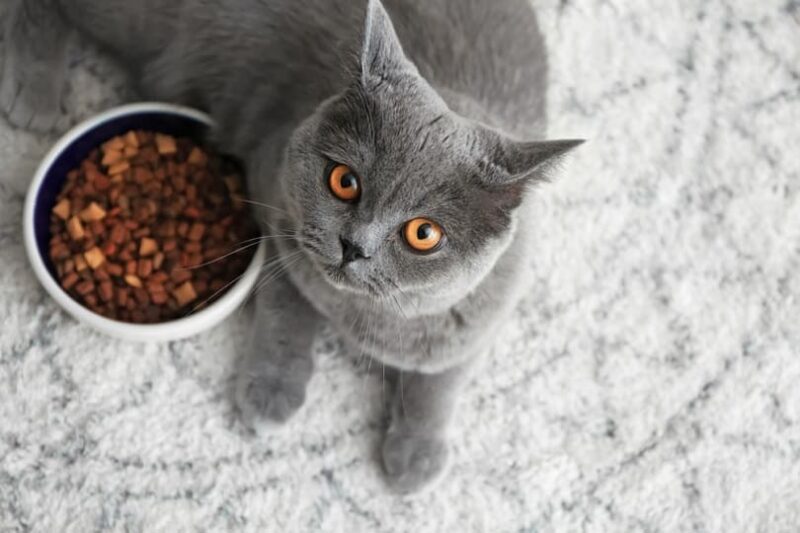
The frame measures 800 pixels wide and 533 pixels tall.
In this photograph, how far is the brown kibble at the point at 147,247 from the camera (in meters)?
1.30

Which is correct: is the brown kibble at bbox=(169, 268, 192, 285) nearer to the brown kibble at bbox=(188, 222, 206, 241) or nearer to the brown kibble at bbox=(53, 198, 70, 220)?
the brown kibble at bbox=(188, 222, 206, 241)

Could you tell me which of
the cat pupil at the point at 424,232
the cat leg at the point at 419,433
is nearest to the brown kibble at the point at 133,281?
the cat leg at the point at 419,433

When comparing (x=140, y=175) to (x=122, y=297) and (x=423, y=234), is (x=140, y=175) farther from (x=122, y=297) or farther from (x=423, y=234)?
(x=423, y=234)

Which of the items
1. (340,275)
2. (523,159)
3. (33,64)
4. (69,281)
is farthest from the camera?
(33,64)

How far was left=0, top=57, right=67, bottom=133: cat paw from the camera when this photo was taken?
54.0 inches

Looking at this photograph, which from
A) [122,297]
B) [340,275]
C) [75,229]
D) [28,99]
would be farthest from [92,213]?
[340,275]

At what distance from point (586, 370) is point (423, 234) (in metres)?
0.62

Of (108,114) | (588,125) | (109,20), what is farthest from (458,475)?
(109,20)

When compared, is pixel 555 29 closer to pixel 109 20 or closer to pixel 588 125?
pixel 588 125

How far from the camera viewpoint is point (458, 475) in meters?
1.37

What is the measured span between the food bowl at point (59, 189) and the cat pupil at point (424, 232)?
422 mm

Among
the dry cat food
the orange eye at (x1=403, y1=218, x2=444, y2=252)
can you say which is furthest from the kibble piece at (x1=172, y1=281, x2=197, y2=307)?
the orange eye at (x1=403, y1=218, x2=444, y2=252)

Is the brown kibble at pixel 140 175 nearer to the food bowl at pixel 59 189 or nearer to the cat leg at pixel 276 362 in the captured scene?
the food bowl at pixel 59 189

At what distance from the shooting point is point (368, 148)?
3.10 ft
